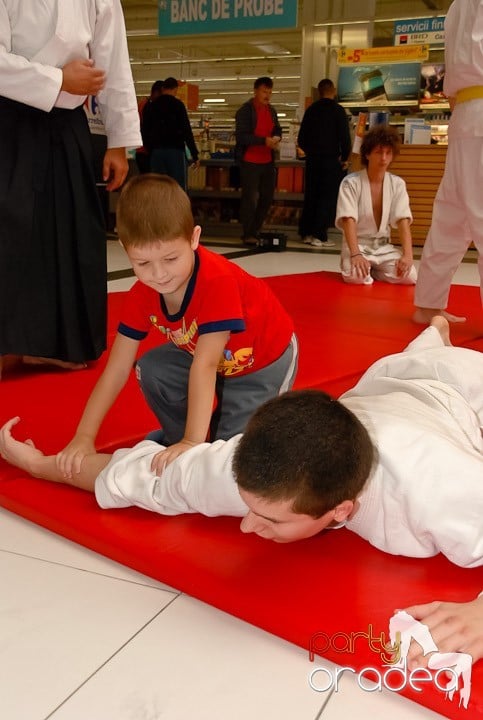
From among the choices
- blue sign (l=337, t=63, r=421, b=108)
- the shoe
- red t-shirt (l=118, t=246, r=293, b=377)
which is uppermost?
blue sign (l=337, t=63, r=421, b=108)

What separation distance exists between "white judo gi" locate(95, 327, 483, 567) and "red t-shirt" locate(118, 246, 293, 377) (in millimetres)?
221

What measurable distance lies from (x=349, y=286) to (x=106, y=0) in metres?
2.22

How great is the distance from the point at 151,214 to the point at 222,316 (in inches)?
8.7

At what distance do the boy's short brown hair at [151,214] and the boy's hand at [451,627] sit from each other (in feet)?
2.28

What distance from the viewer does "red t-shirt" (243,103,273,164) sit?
20.7 ft

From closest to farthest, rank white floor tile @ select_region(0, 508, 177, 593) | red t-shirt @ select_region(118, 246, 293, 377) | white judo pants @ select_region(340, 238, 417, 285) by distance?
white floor tile @ select_region(0, 508, 177, 593), red t-shirt @ select_region(118, 246, 293, 377), white judo pants @ select_region(340, 238, 417, 285)

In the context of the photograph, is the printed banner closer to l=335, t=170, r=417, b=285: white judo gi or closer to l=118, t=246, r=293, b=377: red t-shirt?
l=335, t=170, r=417, b=285: white judo gi

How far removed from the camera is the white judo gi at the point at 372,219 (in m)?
3.89

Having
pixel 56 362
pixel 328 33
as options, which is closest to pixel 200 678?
pixel 56 362

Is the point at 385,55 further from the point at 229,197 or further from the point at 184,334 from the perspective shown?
the point at 184,334

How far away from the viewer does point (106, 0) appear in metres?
1.91

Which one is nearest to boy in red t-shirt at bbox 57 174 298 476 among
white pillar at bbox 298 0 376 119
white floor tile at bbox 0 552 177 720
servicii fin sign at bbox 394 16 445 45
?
white floor tile at bbox 0 552 177 720

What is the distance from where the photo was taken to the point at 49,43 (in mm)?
1784

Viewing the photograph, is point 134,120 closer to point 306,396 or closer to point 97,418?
point 97,418
